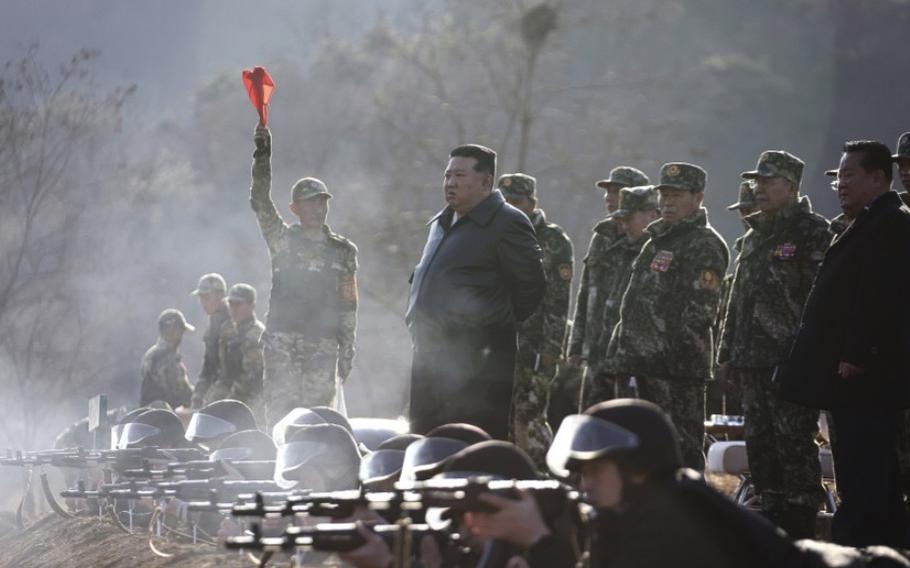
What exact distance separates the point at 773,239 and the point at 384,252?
53.9ft

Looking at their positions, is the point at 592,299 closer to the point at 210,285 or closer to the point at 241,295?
the point at 241,295

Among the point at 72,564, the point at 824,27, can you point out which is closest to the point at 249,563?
the point at 72,564

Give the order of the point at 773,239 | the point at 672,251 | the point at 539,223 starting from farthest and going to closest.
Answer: the point at 539,223, the point at 672,251, the point at 773,239

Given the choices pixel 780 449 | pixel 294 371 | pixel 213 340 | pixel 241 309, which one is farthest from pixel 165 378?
pixel 780 449

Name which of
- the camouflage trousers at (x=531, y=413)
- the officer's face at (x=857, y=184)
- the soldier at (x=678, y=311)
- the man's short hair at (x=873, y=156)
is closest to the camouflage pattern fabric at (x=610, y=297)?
the soldier at (x=678, y=311)

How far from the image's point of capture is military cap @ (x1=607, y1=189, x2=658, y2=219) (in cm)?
1212

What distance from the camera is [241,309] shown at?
50.6ft

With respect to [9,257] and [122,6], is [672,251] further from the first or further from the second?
[122,6]

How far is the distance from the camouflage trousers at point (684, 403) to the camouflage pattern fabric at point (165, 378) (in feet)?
29.4

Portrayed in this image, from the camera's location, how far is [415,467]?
265 inches

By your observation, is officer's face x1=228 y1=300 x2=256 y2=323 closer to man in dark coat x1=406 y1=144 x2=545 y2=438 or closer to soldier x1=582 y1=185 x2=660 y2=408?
soldier x1=582 y1=185 x2=660 y2=408

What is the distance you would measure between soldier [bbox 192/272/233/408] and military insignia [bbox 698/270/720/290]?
645 cm

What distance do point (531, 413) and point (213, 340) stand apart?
5.13m

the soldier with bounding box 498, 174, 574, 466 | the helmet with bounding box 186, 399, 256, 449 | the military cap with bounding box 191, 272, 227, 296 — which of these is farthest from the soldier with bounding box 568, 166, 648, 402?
the military cap with bounding box 191, 272, 227, 296
